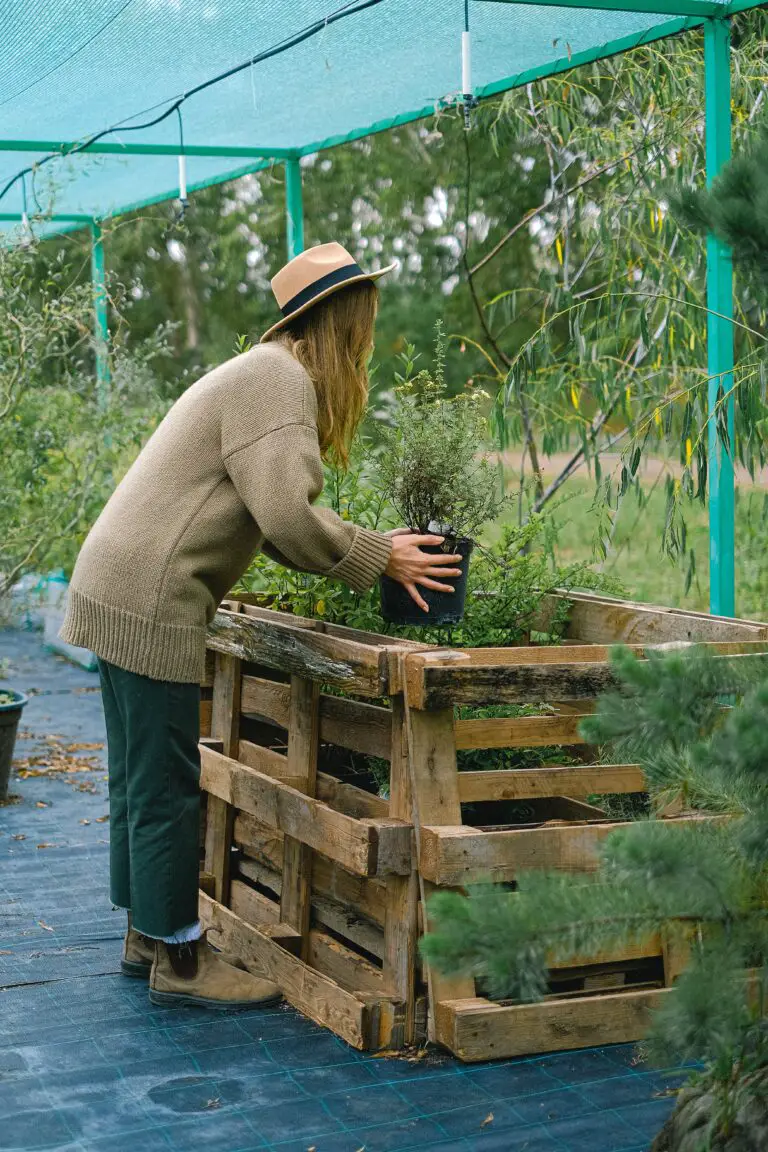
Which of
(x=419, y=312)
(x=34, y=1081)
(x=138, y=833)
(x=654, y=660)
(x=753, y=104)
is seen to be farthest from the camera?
(x=419, y=312)

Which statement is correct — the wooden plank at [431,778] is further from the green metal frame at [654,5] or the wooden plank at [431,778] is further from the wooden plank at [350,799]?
the green metal frame at [654,5]

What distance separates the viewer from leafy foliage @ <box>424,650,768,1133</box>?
148 centimetres

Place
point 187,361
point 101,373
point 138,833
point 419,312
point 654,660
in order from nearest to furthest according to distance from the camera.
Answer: point 654,660 < point 138,833 < point 101,373 < point 419,312 < point 187,361

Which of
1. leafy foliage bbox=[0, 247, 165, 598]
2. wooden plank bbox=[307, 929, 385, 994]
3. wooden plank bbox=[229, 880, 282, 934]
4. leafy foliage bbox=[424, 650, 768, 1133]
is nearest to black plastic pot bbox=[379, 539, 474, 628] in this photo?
wooden plank bbox=[307, 929, 385, 994]

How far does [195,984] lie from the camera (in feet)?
9.62

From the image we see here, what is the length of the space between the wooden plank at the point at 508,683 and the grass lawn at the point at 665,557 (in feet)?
2.02

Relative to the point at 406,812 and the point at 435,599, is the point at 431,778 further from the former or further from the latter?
the point at 435,599

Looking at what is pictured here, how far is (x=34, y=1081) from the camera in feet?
8.33

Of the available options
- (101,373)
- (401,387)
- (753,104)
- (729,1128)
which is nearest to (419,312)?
(101,373)

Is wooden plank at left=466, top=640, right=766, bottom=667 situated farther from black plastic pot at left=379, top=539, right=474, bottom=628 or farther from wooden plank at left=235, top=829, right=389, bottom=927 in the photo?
wooden plank at left=235, top=829, right=389, bottom=927

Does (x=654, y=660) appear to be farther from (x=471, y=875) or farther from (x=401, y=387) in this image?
→ (x=401, y=387)

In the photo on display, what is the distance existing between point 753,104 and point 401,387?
2.36 metres

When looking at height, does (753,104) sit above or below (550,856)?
above

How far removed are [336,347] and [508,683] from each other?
0.80 metres
